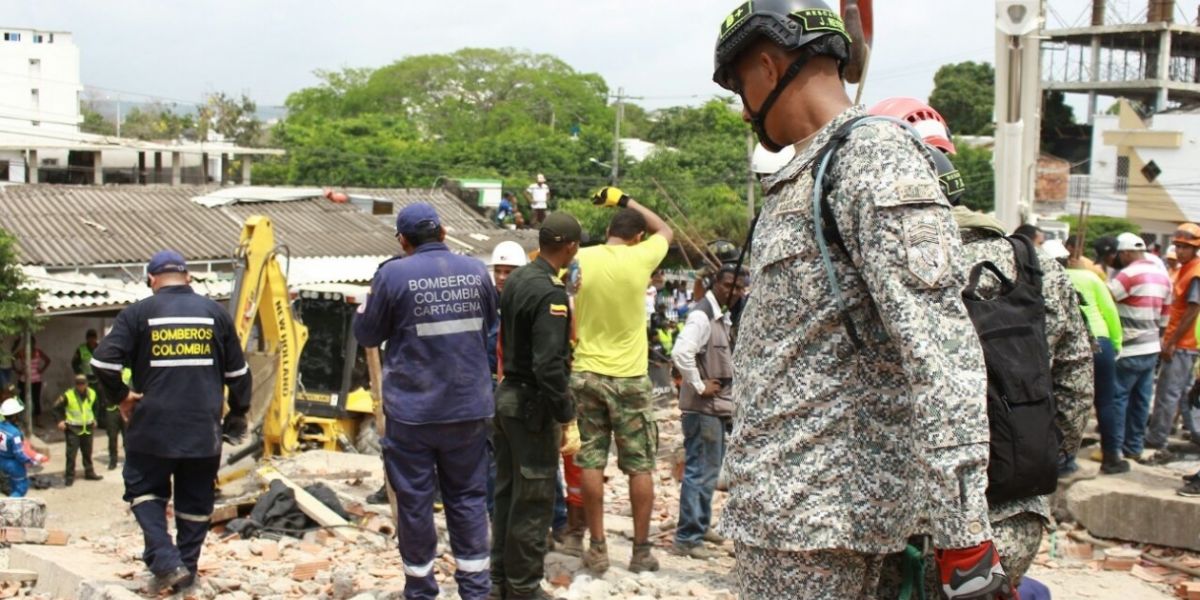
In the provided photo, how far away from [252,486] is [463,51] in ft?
222

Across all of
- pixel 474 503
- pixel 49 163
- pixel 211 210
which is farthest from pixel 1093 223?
pixel 474 503

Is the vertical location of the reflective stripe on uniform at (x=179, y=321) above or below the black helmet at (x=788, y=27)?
below

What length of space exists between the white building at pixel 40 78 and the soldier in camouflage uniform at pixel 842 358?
185 ft

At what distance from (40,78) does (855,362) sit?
211ft

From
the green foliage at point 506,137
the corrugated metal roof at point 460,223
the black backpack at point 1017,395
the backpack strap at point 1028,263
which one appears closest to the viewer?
the black backpack at point 1017,395

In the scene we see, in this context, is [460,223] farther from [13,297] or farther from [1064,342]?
[1064,342]

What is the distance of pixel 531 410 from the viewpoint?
6402 millimetres

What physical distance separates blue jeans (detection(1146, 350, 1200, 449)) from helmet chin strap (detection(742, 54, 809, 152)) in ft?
28.4

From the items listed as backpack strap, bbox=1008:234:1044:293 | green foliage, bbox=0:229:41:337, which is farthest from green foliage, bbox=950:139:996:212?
backpack strap, bbox=1008:234:1044:293

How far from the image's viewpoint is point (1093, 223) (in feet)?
142

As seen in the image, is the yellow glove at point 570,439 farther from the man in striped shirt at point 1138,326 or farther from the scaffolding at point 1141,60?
the scaffolding at point 1141,60

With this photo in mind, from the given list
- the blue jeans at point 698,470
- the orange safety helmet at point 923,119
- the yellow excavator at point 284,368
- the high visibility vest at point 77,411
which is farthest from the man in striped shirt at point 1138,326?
the high visibility vest at point 77,411

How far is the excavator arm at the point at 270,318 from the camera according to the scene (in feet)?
40.3

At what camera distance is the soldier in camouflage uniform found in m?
2.40
